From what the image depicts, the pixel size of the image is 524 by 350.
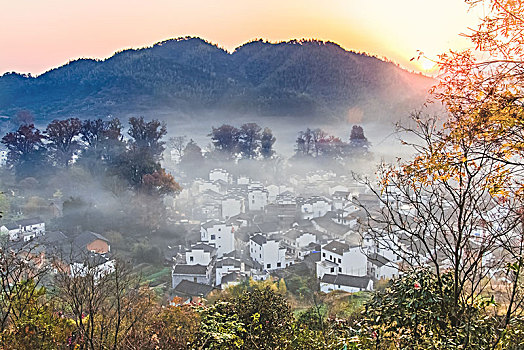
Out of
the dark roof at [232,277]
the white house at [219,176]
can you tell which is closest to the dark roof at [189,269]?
the dark roof at [232,277]

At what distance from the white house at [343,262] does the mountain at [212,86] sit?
2545 cm

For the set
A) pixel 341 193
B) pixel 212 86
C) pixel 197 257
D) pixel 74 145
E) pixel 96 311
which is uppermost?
pixel 212 86

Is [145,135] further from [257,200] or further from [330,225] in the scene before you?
[330,225]

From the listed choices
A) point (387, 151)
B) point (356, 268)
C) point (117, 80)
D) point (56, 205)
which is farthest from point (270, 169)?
point (117, 80)

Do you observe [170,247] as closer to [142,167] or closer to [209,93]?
[142,167]

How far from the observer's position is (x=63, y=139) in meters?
19.3

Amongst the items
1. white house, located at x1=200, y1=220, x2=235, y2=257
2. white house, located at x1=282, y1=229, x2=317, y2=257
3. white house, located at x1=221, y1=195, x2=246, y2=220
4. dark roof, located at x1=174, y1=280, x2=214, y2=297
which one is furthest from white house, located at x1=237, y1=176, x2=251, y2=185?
dark roof, located at x1=174, y1=280, x2=214, y2=297

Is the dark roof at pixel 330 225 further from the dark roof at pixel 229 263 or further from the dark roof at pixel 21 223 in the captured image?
the dark roof at pixel 21 223

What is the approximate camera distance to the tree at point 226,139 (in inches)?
1058

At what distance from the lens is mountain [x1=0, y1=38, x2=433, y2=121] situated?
3900 centimetres

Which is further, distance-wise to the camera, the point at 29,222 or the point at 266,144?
the point at 266,144

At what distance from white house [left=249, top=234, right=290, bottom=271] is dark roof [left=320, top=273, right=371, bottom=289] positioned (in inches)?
93.9

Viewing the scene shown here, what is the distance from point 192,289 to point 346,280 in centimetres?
404

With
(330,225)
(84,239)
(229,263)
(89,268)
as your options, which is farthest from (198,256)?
(89,268)
